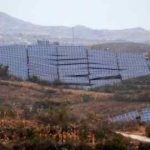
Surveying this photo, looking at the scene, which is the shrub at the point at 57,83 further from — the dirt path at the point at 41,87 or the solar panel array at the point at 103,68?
the solar panel array at the point at 103,68

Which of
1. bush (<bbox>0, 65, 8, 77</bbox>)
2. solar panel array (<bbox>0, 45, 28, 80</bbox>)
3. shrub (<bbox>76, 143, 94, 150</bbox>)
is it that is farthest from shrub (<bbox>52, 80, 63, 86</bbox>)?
shrub (<bbox>76, 143, 94, 150</bbox>)

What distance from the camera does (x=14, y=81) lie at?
3659cm

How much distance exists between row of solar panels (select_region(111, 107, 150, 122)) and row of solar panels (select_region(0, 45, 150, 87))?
45.6 feet

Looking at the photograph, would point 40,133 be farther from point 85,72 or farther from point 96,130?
point 85,72

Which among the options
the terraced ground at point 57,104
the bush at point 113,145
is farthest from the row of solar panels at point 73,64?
the bush at point 113,145

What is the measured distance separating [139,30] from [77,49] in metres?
111

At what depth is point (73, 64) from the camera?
132ft

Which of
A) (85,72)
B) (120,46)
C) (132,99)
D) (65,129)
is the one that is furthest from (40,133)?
(120,46)

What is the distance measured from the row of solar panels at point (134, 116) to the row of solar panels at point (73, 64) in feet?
45.6

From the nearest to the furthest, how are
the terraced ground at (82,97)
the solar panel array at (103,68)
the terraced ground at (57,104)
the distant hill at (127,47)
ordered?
the terraced ground at (57,104) < the terraced ground at (82,97) < the solar panel array at (103,68) < the distant hill at (127,47)

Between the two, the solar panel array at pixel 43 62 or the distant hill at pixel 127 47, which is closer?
the solar panel array at pixel 43 62

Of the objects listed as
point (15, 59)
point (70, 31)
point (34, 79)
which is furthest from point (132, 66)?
point (70, 31)

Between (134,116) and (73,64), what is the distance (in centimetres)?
1685

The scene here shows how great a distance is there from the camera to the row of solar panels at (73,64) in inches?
1542
